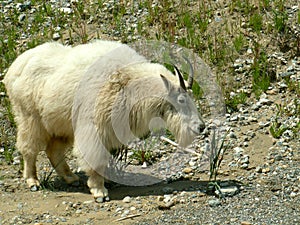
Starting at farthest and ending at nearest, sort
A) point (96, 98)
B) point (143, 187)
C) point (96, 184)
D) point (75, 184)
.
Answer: point (75, 184)
point (143, 187)
point (96, 184)
point (96, 98)

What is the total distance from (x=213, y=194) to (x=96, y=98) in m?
1.87

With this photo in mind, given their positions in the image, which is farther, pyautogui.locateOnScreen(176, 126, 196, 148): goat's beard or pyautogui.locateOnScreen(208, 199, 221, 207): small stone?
pyautogui.locateOnScreen(176, 126, 196, 148): goat's beard

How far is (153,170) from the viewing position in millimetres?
8383

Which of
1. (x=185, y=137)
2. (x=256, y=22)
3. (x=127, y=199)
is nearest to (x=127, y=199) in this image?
(x=127, y=199)

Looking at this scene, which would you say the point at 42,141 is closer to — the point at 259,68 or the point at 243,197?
the point at 243,197

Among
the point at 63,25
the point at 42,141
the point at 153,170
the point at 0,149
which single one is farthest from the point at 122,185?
the point at 63,25

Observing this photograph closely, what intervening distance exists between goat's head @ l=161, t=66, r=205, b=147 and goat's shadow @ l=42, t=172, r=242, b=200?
0.71m

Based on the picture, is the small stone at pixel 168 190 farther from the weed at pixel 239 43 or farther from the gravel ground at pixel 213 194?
the weed at pixel 239 43

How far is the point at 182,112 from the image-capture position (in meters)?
7.20

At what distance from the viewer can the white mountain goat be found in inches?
285

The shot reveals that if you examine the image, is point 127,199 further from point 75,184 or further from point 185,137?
point 75,184

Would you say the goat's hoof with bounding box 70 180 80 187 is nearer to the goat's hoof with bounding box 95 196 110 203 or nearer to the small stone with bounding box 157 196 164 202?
the goat's hoof with bounding box 95 196 110 203

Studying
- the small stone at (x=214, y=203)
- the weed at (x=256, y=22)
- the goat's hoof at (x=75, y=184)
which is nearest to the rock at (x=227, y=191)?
the small stone at (x=214, y=203)

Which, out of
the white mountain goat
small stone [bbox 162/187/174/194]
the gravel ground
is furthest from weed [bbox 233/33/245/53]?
small stone [bbox 162/187/174/194]
